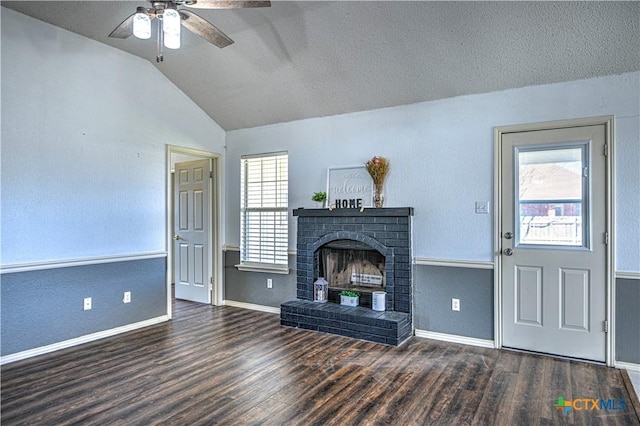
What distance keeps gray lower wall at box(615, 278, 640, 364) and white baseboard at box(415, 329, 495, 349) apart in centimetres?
100

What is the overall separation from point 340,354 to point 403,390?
844 millimetres

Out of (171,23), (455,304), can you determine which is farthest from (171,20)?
(455,304)

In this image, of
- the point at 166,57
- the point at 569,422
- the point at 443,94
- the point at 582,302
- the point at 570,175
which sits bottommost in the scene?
the point at 569,422

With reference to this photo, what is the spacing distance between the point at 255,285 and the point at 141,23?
11.6 ft

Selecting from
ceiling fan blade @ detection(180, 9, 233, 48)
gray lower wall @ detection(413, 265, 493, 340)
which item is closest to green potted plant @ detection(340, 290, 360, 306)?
gray lower wall @ detection(413, 265, 493, 340)

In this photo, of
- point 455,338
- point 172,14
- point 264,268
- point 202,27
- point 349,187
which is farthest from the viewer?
point 264,268

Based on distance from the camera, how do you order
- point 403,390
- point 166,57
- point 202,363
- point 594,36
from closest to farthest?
1. point 403,390
2. point 594,36
3. point 202,363
4. point 166,57

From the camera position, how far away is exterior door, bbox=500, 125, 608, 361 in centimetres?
334

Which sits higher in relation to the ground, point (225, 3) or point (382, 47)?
point (382, 47)

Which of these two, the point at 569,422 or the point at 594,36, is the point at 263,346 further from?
the point at 594,36

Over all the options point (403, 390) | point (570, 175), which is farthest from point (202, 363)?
point (570, 175)

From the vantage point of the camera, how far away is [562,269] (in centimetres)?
347

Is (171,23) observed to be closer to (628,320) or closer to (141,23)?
(141,23)

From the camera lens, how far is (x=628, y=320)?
10.6 feet
